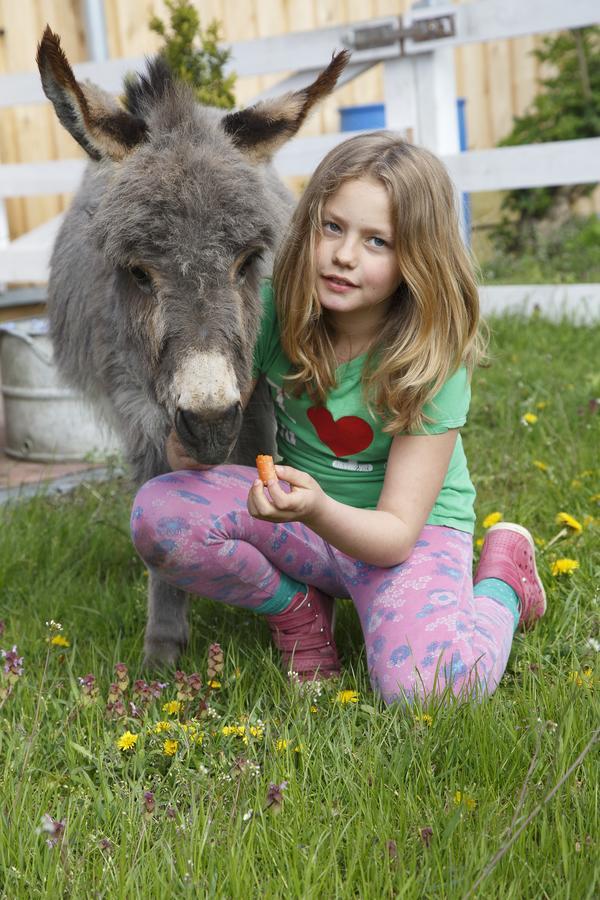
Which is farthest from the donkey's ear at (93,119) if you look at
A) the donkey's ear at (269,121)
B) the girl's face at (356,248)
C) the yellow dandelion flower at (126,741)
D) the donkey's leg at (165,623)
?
the yellow dandelion flower at (126,741)

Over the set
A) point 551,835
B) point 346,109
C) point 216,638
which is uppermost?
point 346,109

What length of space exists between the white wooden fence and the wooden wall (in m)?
2.32

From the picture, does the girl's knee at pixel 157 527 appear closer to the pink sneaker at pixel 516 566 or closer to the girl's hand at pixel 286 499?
the girl's hand at pixel 286 499

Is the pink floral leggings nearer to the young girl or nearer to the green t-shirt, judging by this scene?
the young girl

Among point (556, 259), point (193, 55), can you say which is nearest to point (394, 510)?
point (193, 55)

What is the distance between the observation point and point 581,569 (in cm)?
271

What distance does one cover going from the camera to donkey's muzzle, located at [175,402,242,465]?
2033mm

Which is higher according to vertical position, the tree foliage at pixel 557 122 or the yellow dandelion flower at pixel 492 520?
the tree foliage at pixel 557 122

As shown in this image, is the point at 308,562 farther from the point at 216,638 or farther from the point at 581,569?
the point at 581,569

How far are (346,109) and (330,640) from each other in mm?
5982

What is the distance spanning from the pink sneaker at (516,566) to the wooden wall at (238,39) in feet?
19.5

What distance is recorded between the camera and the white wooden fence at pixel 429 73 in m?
5.21

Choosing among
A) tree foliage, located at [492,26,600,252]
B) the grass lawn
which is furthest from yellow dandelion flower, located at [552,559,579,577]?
tree foliage, located at [492,26,600,252]

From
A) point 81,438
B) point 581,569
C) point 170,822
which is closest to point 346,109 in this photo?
point 81,438
